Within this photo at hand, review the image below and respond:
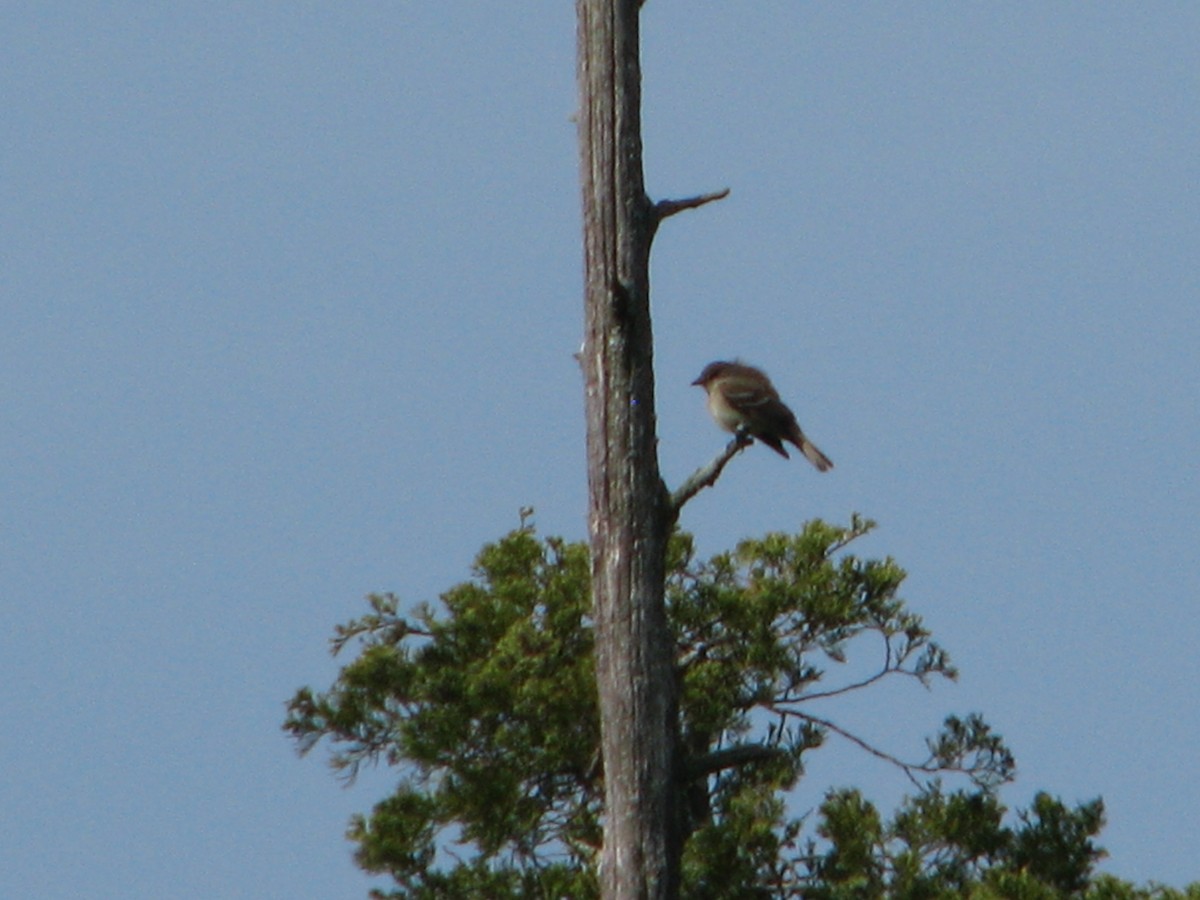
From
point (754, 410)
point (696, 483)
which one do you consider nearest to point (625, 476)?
point (696, 483)

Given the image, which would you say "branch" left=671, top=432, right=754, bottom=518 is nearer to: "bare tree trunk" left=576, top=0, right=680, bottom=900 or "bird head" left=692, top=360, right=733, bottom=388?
"bare tree trunk" left=576, top=0, right=680, bottom=900

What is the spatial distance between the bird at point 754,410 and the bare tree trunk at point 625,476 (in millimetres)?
3170

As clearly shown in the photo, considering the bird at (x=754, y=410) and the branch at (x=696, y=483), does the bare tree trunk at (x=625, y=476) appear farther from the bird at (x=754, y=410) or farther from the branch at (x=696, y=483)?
the bird at (x=754, y=410)

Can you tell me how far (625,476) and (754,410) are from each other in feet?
11.8

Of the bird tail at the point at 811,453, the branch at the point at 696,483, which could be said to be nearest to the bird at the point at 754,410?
the bird tail at the point at 811,453

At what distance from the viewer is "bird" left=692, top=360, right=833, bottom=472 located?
1291cm

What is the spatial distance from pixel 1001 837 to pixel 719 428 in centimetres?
334

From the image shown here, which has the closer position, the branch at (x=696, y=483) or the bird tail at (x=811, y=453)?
the branch at (x=696, y=483)

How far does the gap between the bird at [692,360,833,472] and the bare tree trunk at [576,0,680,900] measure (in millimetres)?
3170

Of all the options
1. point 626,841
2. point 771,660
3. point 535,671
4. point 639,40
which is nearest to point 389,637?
point 535,671

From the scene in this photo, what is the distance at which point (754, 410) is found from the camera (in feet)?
42.5

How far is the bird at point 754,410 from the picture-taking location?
1291cm

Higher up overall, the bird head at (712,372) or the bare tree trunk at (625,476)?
the bird head at (712,372)

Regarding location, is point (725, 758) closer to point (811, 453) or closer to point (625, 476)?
point (625, 476)
